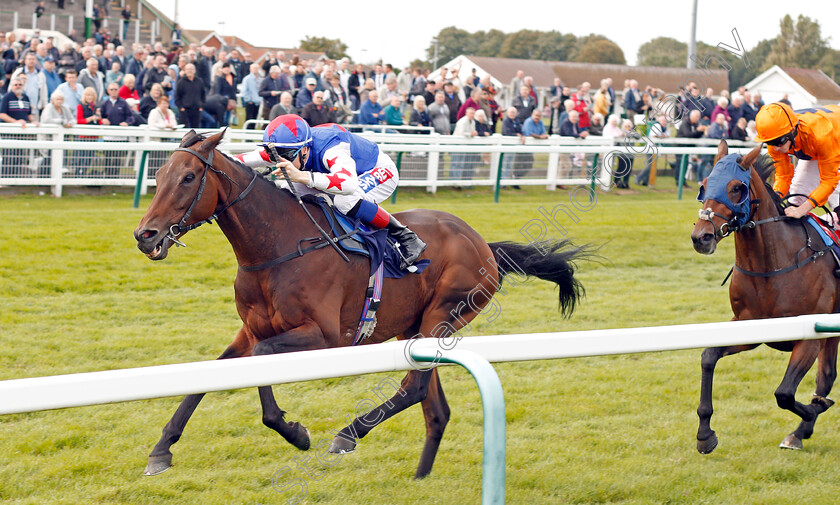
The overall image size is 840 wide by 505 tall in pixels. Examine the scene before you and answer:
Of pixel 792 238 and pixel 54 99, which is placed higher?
pixel 54 99

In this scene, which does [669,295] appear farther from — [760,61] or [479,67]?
[760,61]

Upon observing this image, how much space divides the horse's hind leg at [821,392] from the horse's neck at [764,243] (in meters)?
0.46

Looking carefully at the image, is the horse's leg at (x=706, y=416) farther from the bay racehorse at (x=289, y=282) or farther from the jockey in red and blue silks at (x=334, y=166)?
the jockey in red and blue silks at (x=334, y=166)

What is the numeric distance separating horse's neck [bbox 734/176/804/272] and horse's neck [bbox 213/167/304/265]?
223cm

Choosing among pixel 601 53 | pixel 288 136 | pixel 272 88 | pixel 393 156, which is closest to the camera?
pixel 288 136

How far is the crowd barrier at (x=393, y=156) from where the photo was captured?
878cm

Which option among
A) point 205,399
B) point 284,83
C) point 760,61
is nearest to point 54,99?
point 284,83

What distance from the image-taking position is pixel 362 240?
3797 millimetres

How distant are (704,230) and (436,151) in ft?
22.0

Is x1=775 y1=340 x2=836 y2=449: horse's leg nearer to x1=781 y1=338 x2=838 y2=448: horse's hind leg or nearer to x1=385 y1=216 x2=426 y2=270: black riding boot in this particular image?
x1=781 y1=338 x2=838 y2=448: horse's hind leg

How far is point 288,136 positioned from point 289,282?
0.64m

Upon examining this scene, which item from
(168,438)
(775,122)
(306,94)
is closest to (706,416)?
(775,122)

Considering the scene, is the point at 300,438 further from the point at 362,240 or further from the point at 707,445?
the point at 707,445

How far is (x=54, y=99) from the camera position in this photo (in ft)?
31.0
